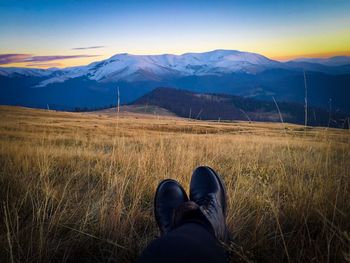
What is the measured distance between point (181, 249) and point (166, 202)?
0.95 m

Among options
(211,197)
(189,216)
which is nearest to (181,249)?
(189,216)

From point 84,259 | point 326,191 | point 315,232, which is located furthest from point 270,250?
point 84,259

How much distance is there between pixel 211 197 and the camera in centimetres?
191

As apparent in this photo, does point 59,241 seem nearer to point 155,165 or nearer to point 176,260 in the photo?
point 176,260

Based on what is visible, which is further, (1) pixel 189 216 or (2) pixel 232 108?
(2) pixel 232 108

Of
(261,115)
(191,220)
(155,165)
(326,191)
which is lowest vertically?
(261,115)

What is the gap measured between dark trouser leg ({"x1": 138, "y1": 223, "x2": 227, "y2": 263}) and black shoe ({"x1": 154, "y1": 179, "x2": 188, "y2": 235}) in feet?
2.04

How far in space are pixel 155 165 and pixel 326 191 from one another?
1978mm

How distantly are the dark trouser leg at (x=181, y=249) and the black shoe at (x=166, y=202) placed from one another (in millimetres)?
621

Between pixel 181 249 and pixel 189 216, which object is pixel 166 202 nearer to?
pixel 189 216

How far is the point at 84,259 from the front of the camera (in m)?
1.74

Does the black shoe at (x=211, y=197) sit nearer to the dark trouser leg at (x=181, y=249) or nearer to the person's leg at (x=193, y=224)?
the person's leg at (x=193, y=224)

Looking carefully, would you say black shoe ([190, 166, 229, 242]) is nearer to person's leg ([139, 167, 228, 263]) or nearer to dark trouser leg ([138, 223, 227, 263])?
person's leg ([139, 167, 228, 263])

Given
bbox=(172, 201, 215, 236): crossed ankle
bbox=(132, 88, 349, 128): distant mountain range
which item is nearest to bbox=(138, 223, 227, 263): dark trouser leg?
bbox=(172, 201, 215, 236): crossed ankle
